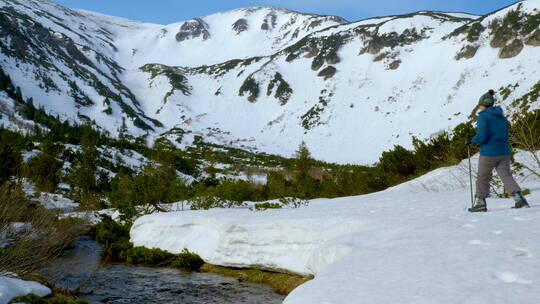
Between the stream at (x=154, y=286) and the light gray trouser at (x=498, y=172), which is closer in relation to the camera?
the light gray trouser at (x=498, y=172)

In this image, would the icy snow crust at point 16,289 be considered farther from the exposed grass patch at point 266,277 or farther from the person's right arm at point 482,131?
the person's right arm at point 482,131

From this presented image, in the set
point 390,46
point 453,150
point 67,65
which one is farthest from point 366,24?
point 453,150

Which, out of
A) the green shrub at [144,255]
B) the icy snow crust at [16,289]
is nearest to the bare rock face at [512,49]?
the green shrub at [144,255]

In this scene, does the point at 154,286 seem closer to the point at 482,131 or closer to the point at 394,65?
the point at 482,131

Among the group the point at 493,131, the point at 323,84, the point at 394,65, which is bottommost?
the point at 493,131

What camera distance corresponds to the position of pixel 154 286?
34.4 feet

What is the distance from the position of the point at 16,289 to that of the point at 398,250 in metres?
5.34

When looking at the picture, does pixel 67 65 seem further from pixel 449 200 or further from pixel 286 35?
pixel 449 200

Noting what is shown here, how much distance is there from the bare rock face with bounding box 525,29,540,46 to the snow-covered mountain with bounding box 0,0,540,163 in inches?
6.7

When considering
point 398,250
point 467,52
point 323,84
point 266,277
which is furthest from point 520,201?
point 323,84

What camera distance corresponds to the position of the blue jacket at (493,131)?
21.9 ft

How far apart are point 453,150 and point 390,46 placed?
8102cm

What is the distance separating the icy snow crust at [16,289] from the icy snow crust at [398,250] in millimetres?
3857

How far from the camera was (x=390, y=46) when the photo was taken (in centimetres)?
9119
